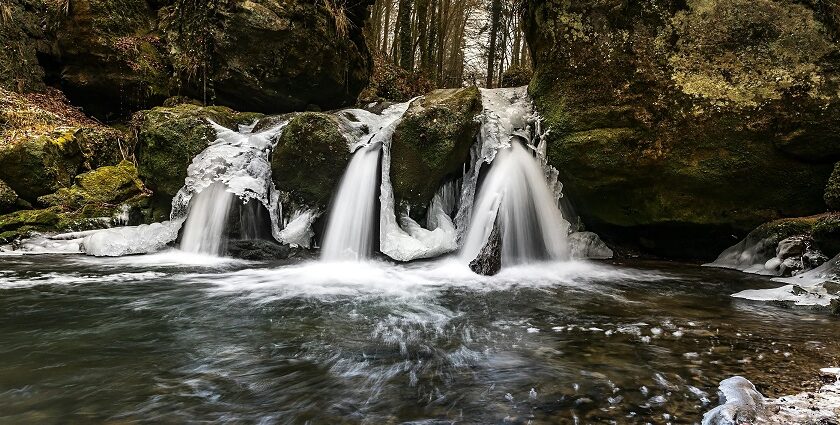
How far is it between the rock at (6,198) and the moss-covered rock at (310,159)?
4499 mm

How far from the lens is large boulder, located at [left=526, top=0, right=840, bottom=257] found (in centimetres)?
616

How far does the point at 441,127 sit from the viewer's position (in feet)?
24.5

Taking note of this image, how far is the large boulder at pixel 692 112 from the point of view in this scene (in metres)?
6.16

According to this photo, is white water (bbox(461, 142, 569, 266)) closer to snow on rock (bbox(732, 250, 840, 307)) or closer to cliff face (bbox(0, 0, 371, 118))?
snow on rock (bbox(732, 250, 840, 307))

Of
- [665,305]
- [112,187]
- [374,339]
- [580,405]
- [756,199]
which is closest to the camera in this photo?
[580,405]

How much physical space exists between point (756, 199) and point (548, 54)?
3817 mm

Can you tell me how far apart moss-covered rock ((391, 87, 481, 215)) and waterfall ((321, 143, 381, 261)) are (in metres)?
0.42

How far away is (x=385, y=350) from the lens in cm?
315

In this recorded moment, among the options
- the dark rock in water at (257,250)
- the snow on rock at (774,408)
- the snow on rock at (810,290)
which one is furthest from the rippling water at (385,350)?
the dark rock in water at (257,250)

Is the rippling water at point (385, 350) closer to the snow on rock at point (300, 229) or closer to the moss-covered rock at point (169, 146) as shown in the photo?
the snow on rock at point (300, 229)

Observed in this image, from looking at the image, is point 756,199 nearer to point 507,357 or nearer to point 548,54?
point 548,54

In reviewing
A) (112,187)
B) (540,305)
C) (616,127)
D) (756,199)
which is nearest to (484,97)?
(616,127)

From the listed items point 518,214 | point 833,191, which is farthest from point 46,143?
point 833,191

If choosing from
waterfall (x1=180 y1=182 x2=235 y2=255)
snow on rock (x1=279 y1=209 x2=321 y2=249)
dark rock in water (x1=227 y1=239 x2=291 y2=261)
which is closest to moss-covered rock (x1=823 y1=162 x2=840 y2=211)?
snow on rock (x1=279 y1=209 x2=321 y2=249)
